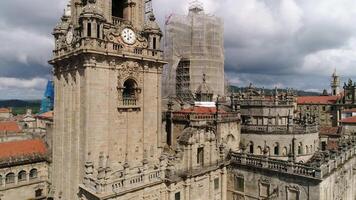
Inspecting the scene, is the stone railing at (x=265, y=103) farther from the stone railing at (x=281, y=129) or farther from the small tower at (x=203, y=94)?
the small tower at (x=203, y=94)

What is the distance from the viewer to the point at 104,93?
24594 millimetres

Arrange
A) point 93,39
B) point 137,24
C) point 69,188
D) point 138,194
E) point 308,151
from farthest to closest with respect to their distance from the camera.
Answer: point 308,151 → point 137,24 → point 69,188 → point 93,39 → point 138,194

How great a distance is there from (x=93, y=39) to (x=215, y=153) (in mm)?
16086

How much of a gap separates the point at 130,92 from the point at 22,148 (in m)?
18.9

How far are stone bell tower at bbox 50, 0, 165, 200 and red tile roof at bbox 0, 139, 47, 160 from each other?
8.85m

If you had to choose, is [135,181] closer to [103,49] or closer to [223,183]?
[103,49]

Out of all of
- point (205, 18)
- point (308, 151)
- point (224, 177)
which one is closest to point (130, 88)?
point (224, 177)

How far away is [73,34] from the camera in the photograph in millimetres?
26328

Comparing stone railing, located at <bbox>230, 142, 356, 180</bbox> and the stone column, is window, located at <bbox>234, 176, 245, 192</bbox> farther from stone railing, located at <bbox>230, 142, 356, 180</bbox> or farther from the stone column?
stone railing, located at <bbox>230, 142, 356, 180</bbox>

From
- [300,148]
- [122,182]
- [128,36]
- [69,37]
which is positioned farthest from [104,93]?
[300,148]

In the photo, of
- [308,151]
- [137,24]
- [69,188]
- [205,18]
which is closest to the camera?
[69,188]

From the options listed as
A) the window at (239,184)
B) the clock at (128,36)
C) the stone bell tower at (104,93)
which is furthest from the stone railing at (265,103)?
the clock at (128,36)

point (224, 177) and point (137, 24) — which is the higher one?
point (137, 24)

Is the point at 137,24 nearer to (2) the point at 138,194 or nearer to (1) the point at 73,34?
(1) the point at 73,34
